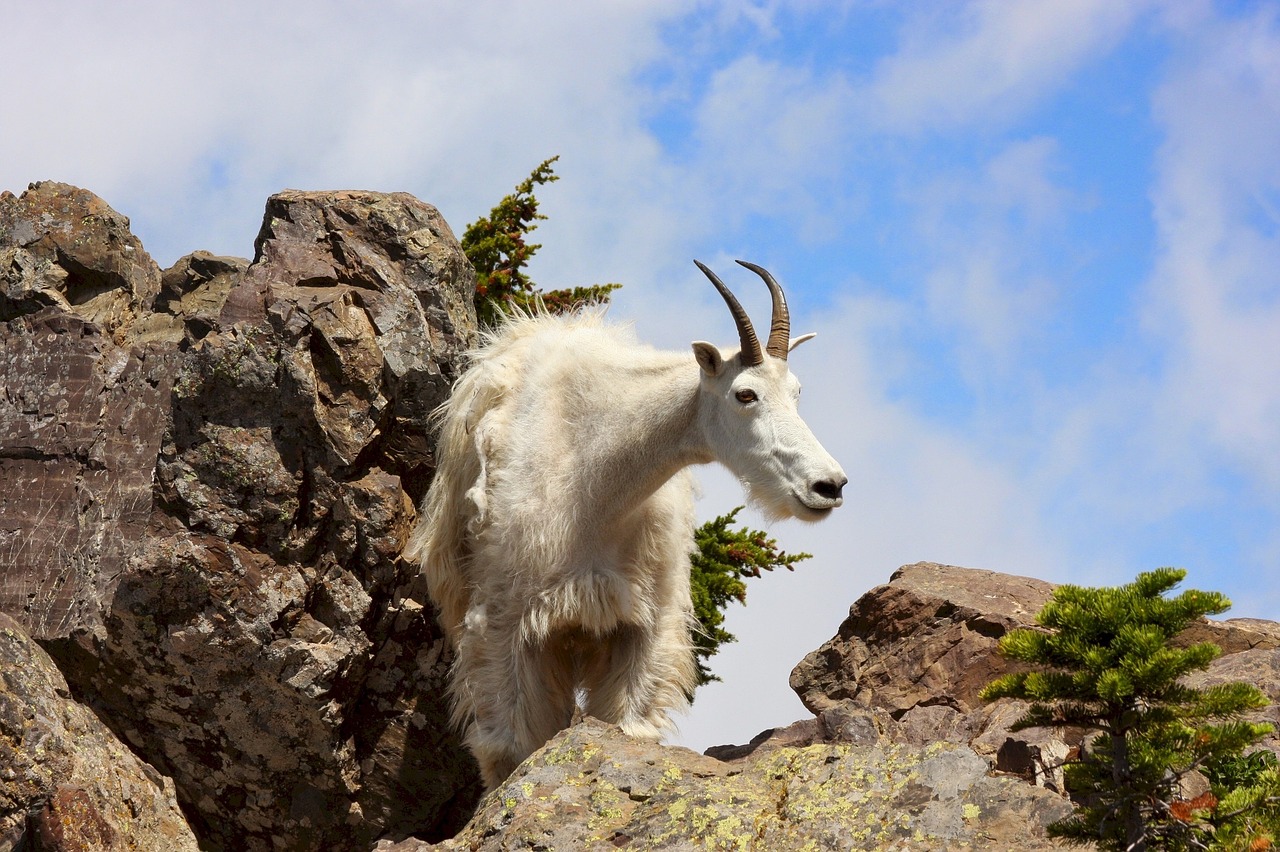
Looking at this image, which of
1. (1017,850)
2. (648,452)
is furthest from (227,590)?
(1017,850)

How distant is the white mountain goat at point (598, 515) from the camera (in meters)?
7.00

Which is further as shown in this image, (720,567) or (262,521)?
(720,567)

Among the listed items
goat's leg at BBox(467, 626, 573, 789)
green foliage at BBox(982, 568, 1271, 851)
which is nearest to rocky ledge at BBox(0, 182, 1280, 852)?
goat's leg at BBox(467, 626, 573, 789)

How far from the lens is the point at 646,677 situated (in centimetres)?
743

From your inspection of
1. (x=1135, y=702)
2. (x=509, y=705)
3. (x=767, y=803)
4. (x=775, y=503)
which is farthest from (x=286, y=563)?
(x=1135, y=702)

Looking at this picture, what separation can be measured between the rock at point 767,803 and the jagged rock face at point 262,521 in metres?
2.85

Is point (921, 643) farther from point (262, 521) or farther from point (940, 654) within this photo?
point (262, 521)

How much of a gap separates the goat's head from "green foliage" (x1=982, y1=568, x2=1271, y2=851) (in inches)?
70.6

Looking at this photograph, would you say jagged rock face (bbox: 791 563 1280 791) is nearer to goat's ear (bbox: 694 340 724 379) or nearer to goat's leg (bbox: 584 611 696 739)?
goat's leg (bbox: 584 611 696 739)

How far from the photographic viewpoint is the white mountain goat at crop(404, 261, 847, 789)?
7.00 m

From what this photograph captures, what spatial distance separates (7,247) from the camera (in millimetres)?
9555

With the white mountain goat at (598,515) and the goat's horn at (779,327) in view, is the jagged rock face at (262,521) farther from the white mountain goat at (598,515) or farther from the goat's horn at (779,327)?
the goat's horn at (779,327)

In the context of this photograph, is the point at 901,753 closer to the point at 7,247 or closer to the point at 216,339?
the point at 216,339

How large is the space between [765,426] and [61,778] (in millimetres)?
3708
